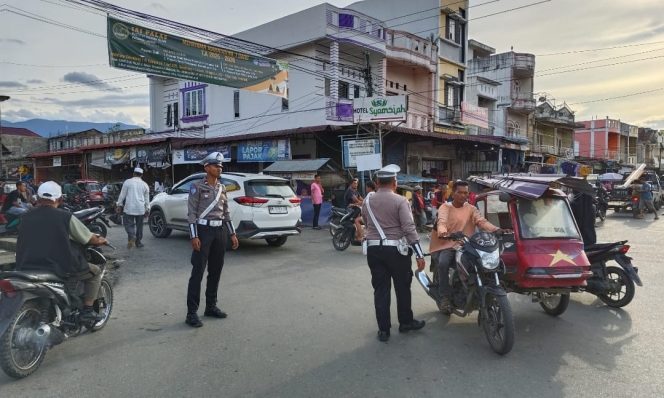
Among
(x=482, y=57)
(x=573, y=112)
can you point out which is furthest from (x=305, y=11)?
(x=573, y=112)

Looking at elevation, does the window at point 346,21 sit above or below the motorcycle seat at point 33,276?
above

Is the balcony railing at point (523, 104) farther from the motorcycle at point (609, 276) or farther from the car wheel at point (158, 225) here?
the motorcycle at point (609, 276)

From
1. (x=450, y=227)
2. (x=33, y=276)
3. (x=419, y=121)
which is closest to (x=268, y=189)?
(x=450, y=227)

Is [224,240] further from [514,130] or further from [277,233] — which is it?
[514,130]

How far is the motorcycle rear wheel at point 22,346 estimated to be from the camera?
3.76 m

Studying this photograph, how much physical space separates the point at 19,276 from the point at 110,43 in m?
8.78

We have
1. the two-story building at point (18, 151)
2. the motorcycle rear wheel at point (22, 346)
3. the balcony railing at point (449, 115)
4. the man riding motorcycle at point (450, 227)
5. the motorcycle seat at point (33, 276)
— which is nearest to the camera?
the motorcycle rear wheel at point (22, 346)

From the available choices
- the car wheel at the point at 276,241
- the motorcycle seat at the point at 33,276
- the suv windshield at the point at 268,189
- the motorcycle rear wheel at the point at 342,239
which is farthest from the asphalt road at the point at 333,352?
the car wheel at the point at 276,241

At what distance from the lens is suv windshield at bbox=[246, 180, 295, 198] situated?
10102mm

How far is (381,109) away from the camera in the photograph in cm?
1616

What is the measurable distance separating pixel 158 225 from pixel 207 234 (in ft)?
24.5

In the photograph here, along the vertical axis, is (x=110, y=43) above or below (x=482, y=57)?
below

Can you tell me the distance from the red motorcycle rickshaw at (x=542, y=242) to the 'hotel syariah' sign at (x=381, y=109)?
1042 centimetres

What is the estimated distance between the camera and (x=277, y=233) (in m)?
10.3
